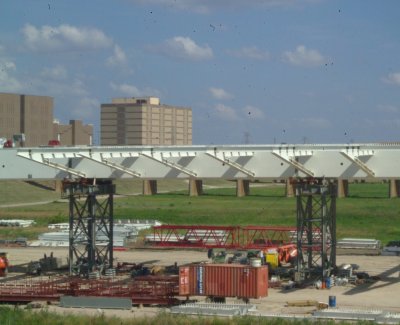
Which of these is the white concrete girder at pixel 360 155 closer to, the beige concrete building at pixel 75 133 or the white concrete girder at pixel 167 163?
the white concrete girder at pixel 167 163

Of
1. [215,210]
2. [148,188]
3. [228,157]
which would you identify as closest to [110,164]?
[228,157]

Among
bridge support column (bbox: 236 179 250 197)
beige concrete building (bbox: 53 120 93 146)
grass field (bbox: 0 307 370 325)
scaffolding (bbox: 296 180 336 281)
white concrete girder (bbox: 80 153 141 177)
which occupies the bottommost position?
grass field (bbox: 0 307 370 325)

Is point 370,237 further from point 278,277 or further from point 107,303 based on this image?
point 107,303

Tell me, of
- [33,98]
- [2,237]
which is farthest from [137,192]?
[2,237]

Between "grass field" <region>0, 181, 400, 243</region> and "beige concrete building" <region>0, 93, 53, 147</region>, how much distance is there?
34.1 meters

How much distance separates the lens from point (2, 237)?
9600cm

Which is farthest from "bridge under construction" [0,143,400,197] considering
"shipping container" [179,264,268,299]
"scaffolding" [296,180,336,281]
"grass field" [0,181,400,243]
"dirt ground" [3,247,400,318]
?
"grass field" [0,181,400,243]

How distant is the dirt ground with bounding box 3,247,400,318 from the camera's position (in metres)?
48.7

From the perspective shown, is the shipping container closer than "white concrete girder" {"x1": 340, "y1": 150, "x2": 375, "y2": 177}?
Yes

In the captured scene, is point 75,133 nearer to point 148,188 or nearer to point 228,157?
point 148,188

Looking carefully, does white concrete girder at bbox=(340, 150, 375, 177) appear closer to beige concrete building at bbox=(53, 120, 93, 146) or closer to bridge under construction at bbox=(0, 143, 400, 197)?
bridge under construction at bbox=(0, 143, 400, 197)

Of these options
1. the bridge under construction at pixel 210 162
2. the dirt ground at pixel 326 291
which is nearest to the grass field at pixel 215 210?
the dirt ground at pixel 326 291

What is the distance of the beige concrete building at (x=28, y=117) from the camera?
186 m

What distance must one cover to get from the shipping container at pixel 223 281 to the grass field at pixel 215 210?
140ft
